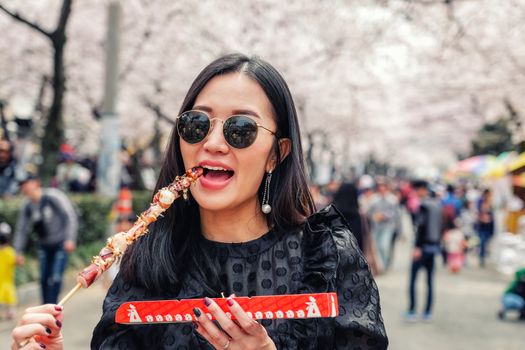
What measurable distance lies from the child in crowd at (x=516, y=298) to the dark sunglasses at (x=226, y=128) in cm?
720

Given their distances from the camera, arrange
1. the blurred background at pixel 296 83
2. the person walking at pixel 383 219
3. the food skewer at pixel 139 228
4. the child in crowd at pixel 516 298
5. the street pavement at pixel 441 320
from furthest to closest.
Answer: the person walking at pixel 383 219
the blurred background at pixel 296 83
the child in crowd at pixel 516 298
the street pavement at pixel 441 320
the food skewer at pixel 139 228

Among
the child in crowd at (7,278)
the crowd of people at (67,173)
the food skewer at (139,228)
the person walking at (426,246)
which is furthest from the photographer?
the crowd of people at (67,173)

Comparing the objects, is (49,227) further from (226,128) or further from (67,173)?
(67,173)

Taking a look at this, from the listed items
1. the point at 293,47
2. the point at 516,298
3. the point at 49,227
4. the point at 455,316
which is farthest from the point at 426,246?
the point at 293,47

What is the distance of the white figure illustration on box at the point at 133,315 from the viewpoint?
1554 mm

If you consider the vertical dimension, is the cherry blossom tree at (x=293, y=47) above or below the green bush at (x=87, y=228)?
above

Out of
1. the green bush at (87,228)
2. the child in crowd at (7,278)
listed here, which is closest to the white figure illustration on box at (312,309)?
the child in crowd at (7,278)

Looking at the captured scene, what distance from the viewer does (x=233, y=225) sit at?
1.83 metres

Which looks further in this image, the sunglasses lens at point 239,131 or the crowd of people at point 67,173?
the crowd of people at point 67,173

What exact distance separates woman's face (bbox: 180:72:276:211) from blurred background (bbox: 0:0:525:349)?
509cm

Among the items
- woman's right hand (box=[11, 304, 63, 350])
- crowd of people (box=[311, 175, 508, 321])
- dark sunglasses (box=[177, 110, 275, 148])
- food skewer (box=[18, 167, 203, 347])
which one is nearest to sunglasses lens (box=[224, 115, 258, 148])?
dark sunglasses (box=[177, 110, 275, 148])

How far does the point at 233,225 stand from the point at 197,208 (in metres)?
0.16

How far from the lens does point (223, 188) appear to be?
1.74 m

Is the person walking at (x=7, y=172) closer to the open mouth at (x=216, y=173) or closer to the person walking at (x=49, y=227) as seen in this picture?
the person walking at (x=49, y=227)
